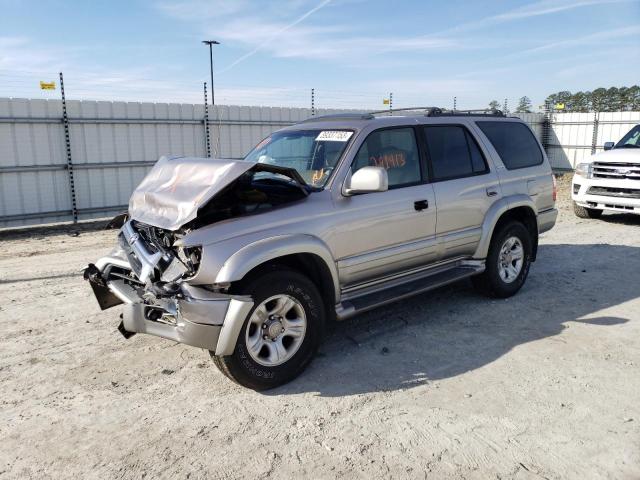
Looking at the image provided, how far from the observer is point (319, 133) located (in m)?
4.79

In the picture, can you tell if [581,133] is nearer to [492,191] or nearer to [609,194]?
[609,194]

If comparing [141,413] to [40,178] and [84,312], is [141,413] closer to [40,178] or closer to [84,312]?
[84,312]

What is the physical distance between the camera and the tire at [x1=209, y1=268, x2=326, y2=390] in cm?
368

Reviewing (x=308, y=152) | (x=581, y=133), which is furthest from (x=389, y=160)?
(x=581, y=133)

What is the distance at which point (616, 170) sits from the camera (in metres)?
10.1

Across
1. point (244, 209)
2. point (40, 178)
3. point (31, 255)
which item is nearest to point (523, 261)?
point (244, 209)

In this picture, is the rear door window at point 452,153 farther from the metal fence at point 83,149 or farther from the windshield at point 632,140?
A: the windshield at point 632,140

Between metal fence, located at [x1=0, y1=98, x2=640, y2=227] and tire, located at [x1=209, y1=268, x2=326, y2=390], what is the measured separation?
6.37 meters

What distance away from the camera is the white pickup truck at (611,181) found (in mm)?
9812

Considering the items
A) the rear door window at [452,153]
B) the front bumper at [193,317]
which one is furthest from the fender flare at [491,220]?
the front bumper at [193,317]

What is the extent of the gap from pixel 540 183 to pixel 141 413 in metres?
4.92

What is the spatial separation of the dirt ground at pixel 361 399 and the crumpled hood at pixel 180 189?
1.22m

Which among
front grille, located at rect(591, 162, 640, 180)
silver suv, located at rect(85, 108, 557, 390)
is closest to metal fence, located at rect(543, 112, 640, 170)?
front grille, located at rect(591, 162, 640, 180)

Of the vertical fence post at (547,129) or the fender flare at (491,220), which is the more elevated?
the vertical fence post at (547,129)
